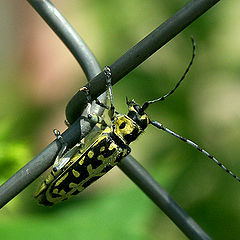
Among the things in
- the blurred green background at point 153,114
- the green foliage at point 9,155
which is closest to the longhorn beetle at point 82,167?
the blurred green background at point 153,114

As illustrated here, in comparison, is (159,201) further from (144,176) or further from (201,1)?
(201,1)

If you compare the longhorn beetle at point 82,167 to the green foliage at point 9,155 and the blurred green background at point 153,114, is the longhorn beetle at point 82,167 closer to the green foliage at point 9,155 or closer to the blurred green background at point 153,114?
the blurred green background at point 153,114

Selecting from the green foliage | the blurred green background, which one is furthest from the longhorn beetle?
the green foliage

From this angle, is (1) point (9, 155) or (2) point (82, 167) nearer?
(1) point (9, 155)

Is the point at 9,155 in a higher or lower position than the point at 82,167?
higher

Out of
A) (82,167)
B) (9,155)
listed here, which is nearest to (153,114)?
(82,167)

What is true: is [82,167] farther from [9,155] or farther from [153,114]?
[153,114]

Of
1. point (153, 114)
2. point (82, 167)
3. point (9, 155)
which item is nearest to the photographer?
point (9, 155)

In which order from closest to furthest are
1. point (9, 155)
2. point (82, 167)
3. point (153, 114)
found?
point (9, 155) < point (82, 167) < point (153, 114)
